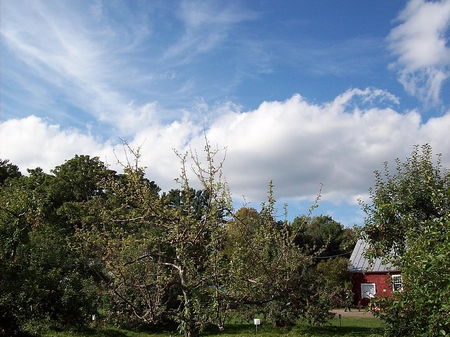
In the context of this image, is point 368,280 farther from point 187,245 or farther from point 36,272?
point 187,245

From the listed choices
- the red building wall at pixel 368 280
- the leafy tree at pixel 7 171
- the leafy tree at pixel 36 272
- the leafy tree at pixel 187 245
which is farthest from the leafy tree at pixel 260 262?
the leafy tree at pixel 7 171

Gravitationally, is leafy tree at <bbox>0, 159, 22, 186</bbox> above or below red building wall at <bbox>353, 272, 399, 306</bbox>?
above

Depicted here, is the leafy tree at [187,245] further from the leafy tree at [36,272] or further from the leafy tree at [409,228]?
the leafy tree at [36,272]

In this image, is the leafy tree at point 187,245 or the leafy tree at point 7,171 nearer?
the leafy tree at point 187,245

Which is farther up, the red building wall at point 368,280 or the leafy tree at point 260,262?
the leafy tree at point 260,262

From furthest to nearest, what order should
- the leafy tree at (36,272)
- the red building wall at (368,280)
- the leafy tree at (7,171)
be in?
1. the leafy tree at (7,171)
2. the red building wall at (368,280)
3. the leafy tree at (36,272)

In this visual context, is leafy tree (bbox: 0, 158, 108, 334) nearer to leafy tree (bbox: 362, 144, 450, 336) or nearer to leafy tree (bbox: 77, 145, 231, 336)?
leafy tree (bbox: 77, 145, 231, 336)

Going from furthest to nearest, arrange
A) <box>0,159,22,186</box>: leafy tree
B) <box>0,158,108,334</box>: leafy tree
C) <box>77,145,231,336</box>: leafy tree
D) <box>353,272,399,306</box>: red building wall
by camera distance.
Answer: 1. <box>0,159,22,186</box>: leafy tree
2. <box>353,272,399,306</box>: red building wall
3. <box>0,158,108,334</box>: leafy tree
4. <box>77,145,231,336</box>: leafy tree

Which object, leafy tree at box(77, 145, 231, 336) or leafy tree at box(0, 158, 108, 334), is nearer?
leafy tree at box(77, 145, 231, 336)

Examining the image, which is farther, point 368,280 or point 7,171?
point 7,171

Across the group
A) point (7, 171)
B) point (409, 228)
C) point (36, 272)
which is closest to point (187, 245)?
point (409, 228)

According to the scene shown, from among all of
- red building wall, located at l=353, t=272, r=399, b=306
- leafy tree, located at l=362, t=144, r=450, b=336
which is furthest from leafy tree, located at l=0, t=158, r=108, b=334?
red building wall, located at l=353, t=272, r=399, b=306

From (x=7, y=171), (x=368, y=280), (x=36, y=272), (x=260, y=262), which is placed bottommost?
(x=368, y=280)

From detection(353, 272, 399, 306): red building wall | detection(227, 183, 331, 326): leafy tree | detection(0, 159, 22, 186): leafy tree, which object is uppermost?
detection(0, 159, 22, 186): leafy tree
